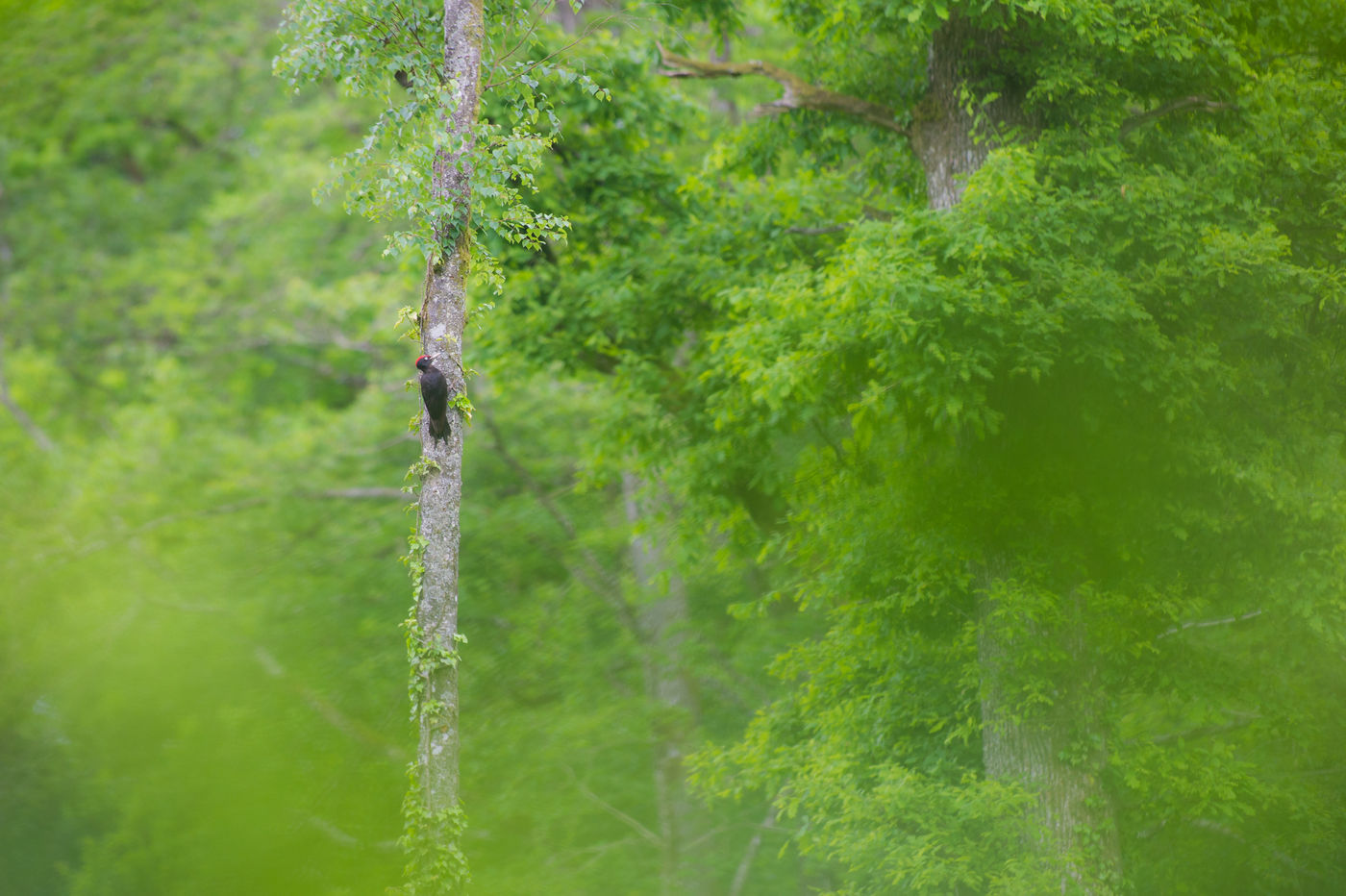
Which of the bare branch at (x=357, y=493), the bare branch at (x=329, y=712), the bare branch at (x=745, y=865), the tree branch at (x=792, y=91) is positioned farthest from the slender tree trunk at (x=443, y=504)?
the bare branch at (x=357, y=493)

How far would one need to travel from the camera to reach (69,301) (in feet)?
66.5

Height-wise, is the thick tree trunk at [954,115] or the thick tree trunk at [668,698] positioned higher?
the thick tree trunk at [954,115]

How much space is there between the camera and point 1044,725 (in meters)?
8.30

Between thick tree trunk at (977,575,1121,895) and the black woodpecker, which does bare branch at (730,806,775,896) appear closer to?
thick tree trunk at (977,575,1121,895)

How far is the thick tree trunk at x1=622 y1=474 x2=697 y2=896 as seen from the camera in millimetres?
13906

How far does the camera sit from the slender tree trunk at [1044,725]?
803 cm

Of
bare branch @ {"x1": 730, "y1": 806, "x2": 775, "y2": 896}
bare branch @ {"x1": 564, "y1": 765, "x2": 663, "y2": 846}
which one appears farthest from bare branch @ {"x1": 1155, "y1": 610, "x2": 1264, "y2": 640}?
bare branch @ {"x1": 564, "y1": 765, "x2": 663, "y2": 846}

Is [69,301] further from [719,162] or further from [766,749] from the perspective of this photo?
[766,749]

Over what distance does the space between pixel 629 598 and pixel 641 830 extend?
9.28 feet

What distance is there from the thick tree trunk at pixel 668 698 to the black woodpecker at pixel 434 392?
7684 mm

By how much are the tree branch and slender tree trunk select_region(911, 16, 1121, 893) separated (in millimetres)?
789

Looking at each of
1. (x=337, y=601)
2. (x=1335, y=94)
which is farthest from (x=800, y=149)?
(x=337, y=601)

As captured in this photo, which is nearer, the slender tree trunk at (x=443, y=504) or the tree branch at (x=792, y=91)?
→ the slender tree trunk at (x=443, y=504)

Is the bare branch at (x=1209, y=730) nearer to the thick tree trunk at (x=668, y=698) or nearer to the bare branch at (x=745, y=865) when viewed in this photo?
the bare branch at (x=745, y=865)
